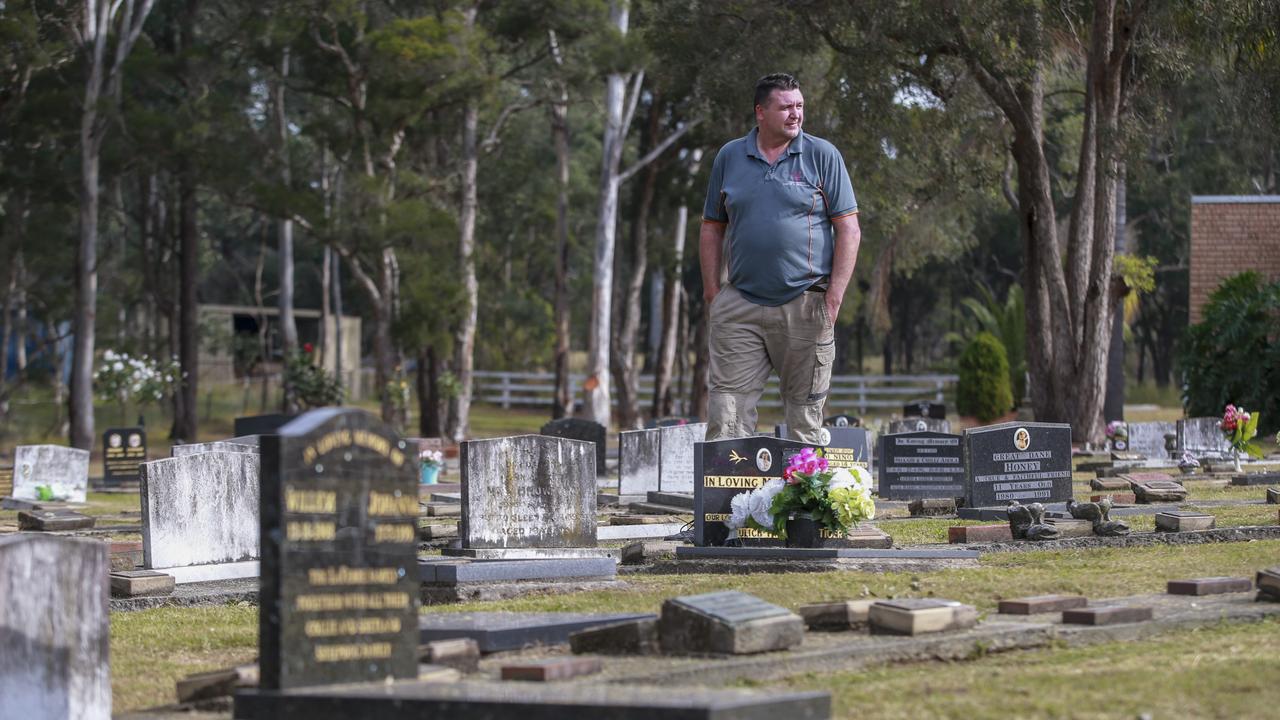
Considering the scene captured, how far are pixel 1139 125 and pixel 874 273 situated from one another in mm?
12365

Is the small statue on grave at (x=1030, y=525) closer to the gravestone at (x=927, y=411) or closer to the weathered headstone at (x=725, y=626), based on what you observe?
the weathered headstone at (x=725, y=626)

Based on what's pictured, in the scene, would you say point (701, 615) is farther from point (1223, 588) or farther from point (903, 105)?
point (903, 105)

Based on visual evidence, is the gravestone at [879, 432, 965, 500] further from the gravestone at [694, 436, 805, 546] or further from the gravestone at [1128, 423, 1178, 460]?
the gravestone at [1128, 423, 1178, 460]

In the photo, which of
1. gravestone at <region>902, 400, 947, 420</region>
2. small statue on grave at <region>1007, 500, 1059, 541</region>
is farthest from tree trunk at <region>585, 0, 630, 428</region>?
small statue on grave at <region>1007, 500, 1059, 541</region>

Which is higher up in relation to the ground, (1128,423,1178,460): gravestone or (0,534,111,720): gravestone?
(1128,423,1178,460): gravestone

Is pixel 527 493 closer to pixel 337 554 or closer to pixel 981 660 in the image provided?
pixel 981 660

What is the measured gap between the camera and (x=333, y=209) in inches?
1266

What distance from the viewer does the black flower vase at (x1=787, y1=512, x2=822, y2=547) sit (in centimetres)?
927

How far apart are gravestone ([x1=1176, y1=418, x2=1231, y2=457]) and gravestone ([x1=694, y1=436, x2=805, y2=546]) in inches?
445

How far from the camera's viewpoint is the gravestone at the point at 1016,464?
1175 cm

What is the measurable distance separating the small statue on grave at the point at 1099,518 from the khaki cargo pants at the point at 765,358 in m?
1.85

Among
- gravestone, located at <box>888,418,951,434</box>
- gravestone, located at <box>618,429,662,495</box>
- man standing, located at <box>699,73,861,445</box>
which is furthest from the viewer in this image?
gravestone, located at <box>888,418,951,434</box>

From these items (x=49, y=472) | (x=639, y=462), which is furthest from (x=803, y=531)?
(x=49, y=472)

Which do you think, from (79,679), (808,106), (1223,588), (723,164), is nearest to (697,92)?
(808,106)
